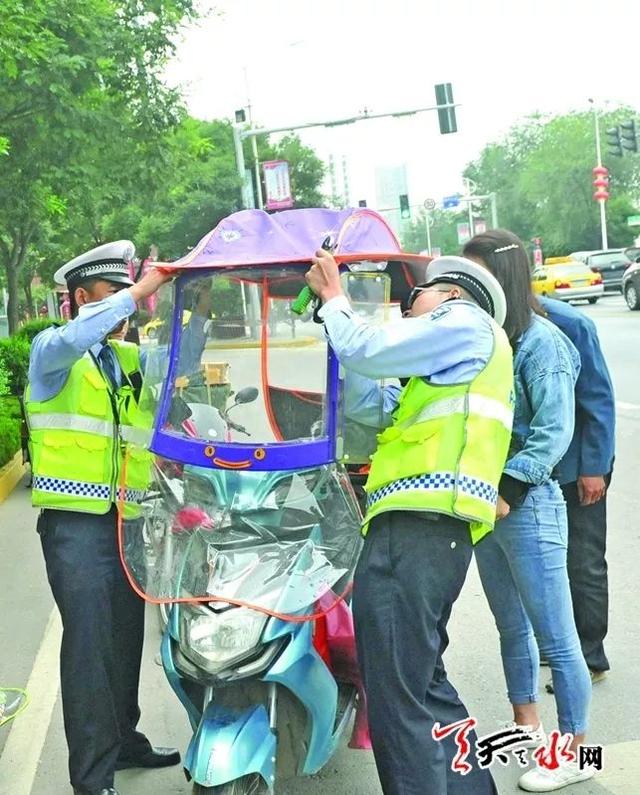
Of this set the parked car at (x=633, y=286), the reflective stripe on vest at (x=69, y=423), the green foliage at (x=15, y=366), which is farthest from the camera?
the parked car at (x=633, y=286)

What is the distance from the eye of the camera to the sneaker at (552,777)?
3422mm

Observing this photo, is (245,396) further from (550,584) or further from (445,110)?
(445,110)

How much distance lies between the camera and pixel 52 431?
3289mm

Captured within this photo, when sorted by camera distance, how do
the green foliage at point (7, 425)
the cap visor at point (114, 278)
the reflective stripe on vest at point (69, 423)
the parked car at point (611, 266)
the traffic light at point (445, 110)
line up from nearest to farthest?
1. the reflective stripe on vest at point (69, 423)
2. the cap visor at point (114, 278)
3. the green foliage at point (7, 425)
4. the traffic light at point (445, 110)
5. the parked car at point (611, 266)

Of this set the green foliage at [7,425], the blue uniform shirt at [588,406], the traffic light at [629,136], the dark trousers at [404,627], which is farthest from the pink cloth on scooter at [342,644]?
the traffic light at [629,136]

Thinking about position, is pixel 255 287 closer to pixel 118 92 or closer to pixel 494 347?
pixel 494 347

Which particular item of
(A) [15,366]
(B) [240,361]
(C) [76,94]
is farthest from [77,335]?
(A) [15,366]

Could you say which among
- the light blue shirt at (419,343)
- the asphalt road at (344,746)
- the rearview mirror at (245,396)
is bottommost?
the asphalt road at (344,746)

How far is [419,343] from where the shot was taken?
8.68 feet

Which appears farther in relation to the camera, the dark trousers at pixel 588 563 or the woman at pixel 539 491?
the dark trousers at pixel 588 563

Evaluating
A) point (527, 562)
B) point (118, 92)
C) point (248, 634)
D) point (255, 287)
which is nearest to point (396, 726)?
point (248, 634)

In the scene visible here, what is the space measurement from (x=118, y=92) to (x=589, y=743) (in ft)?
33.3

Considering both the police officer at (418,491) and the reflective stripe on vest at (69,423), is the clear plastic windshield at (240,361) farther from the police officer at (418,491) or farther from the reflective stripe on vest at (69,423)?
the police officer at (418,491)

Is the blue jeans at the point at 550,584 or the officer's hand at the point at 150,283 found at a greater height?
the officer's hand at the point at 150,283
